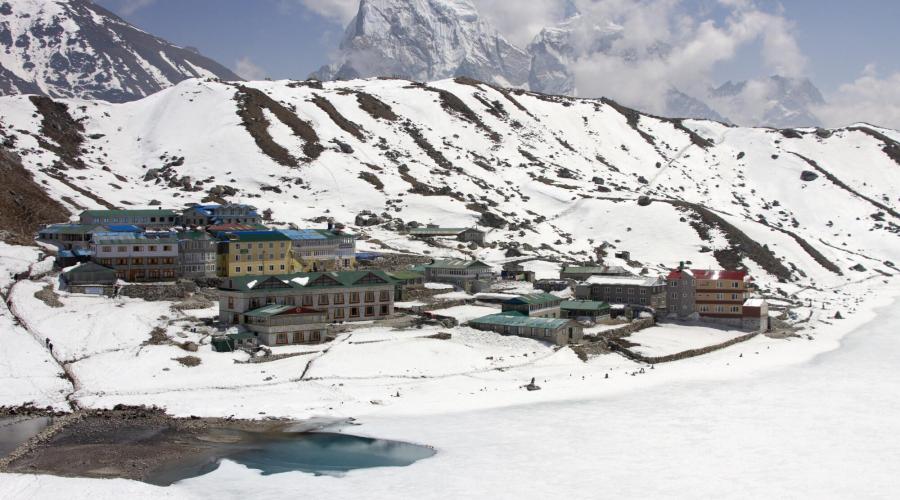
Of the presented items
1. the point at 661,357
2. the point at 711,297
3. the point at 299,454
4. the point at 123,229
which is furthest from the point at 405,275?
the point at 299,454

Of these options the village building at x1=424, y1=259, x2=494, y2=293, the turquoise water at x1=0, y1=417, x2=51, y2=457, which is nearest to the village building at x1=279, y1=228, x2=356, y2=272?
the village building at x1=424, y1=259, x2=494, y2=293

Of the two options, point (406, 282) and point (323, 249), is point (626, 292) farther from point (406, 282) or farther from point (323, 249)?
point (323, 249)

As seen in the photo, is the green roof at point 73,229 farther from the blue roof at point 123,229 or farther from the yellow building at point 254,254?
the yellow building at point 254,254

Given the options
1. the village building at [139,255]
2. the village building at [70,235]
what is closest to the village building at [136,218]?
the village building at [70,235]

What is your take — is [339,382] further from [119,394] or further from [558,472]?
[558,472]

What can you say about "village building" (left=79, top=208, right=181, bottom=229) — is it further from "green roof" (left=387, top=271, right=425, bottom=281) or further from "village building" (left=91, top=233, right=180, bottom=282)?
"green roof" (left=387, top=271, right=425, bottom=281)
